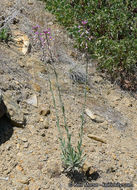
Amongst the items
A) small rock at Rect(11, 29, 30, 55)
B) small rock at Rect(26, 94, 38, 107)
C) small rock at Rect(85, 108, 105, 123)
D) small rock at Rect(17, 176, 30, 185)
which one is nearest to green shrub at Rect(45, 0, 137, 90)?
small rock at Rect(11, 29, 30, 55)

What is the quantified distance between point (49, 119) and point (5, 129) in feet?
2.15

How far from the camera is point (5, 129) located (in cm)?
328

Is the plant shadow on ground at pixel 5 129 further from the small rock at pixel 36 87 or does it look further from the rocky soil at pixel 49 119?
the small rock at pixel 36 87

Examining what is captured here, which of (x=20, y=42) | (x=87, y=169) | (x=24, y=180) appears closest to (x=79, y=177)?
(x=87, y=169)

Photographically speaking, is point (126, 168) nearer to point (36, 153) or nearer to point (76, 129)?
point (76, 129)

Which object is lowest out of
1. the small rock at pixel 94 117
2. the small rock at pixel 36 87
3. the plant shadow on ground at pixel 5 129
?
the small rock at pixel 94 117

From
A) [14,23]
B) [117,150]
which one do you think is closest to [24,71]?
[14,23]

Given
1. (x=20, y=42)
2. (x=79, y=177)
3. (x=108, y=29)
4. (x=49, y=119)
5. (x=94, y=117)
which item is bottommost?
(x=79, y=177)

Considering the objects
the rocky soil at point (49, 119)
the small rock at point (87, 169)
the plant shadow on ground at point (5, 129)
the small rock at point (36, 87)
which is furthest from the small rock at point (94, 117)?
the plant shadow on ground at point (5, 129)

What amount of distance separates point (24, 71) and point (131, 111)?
201 cm

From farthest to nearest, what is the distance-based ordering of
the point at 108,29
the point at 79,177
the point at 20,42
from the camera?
the point at 108,29 → the point at 20,42 → the point at 79,177

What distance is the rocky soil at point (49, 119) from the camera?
10.1 feet

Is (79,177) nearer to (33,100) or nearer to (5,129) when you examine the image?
(5,129)

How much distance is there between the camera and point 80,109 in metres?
4.14
